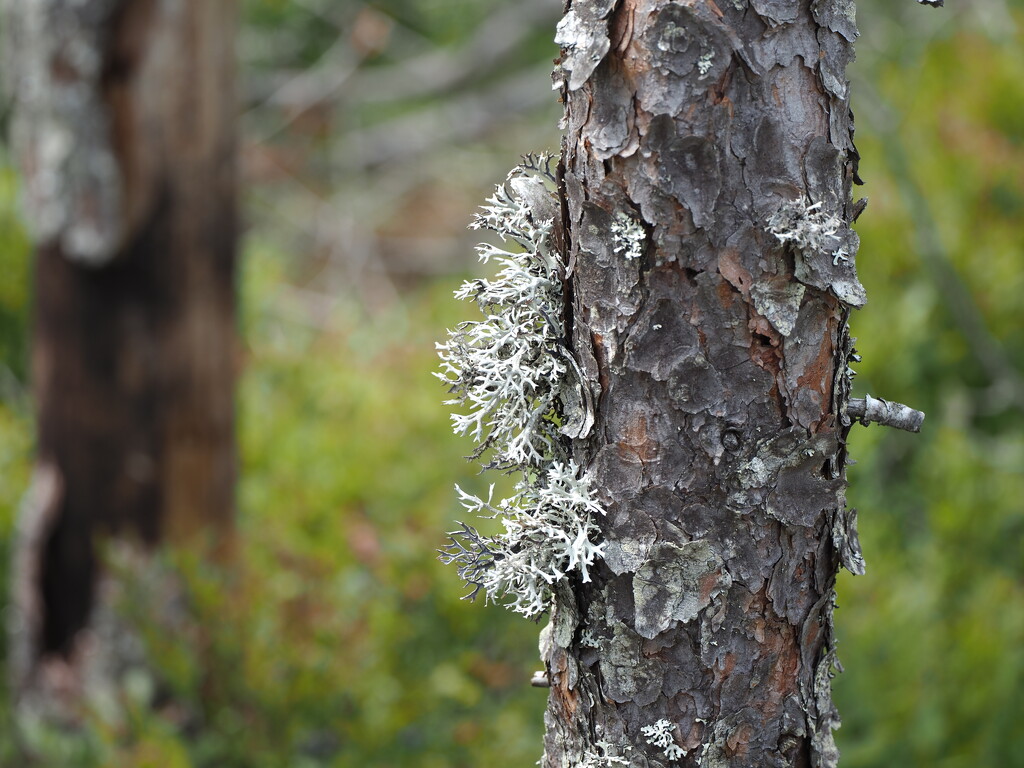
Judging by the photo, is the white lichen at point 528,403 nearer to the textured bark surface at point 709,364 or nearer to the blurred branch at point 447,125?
the textured bark surface at point 709,364

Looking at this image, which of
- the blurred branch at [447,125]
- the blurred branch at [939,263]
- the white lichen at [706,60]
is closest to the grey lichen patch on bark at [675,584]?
the white lichen at [706,60]

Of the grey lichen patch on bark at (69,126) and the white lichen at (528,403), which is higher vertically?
the grey lichen patch on bark at (69,126)

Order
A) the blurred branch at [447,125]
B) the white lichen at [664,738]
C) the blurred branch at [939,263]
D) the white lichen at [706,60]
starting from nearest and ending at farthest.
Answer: the white lichen at [706,60], the white lichen at [664,738], the blurred branch at [939,263], the blurred branch at [447,125]

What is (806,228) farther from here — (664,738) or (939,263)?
(939,263)

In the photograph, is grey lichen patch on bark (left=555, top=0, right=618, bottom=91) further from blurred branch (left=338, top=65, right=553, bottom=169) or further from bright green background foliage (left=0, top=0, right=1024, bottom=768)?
blurred branch (left=338, top=65, right=553, bottom=169)

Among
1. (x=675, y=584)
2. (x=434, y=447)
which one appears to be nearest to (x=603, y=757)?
(x=675, y=584)

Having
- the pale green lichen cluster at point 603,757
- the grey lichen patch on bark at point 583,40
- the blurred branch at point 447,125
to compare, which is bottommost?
the pale green lichen cluster at point 603,757
